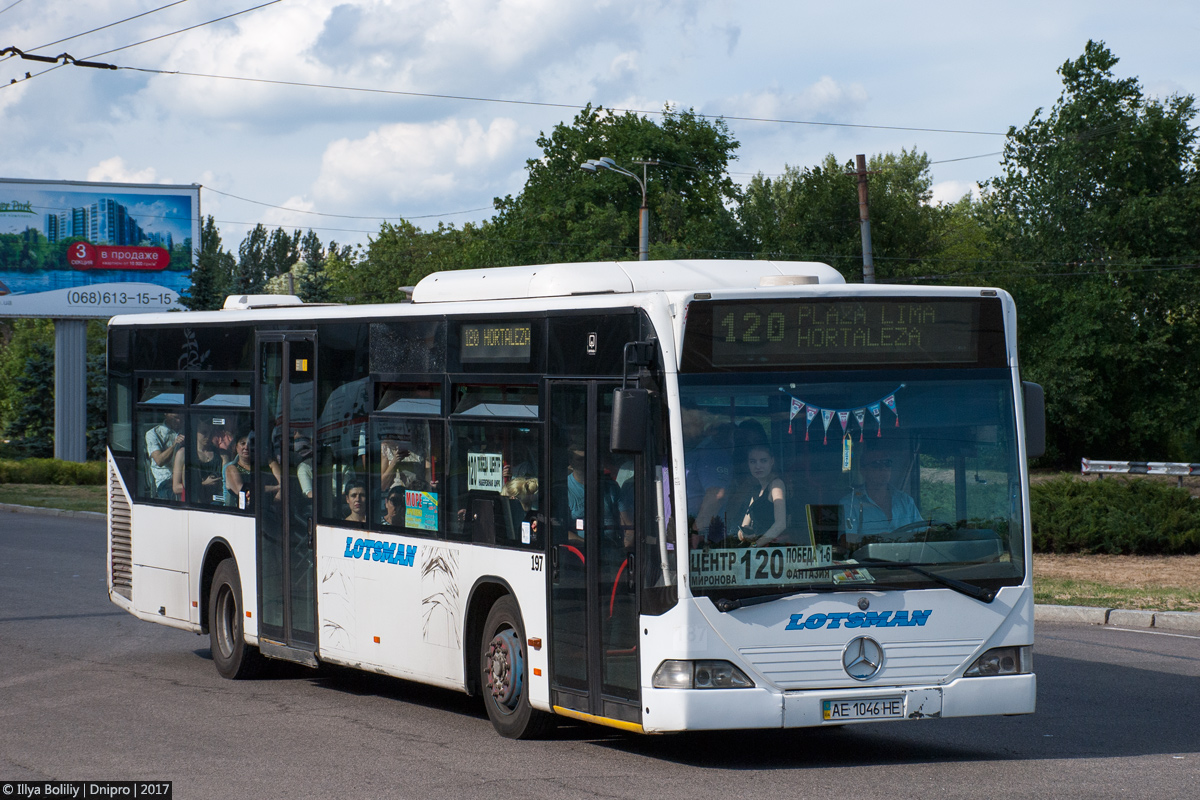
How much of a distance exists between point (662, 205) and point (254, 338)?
4892 centimetres

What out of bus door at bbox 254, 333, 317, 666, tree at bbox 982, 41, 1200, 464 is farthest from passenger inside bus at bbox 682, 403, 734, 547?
tree at bbox 982, 41, 1200, 464

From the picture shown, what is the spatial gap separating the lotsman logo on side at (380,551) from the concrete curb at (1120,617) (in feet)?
27.6

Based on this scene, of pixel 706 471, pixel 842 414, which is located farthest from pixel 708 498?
pixel 842 414

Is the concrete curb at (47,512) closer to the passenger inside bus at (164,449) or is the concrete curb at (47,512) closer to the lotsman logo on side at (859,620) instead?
the passenger inside bus at (164,449)

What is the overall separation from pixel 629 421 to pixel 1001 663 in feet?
8.52

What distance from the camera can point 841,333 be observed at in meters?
8.20

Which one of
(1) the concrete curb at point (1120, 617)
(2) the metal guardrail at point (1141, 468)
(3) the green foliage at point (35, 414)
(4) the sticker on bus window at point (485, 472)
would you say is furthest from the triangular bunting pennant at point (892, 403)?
(3) the green foliage at point (35, 414)

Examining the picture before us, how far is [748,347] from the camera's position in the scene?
26.5 ft

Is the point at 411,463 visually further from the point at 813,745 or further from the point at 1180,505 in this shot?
the point at 1180,505

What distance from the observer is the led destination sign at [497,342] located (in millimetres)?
9211

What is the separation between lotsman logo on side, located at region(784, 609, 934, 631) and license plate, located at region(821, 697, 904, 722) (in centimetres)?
41

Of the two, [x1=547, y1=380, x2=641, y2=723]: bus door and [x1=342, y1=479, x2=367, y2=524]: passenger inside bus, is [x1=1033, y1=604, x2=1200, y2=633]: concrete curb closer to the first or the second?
[x1=342, y1=479, x2=367, y2=524]: passenger inside bus

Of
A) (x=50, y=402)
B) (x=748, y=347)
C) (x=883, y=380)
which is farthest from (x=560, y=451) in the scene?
(x=50, y=402)

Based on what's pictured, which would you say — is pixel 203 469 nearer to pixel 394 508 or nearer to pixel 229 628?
pixel 229 628
